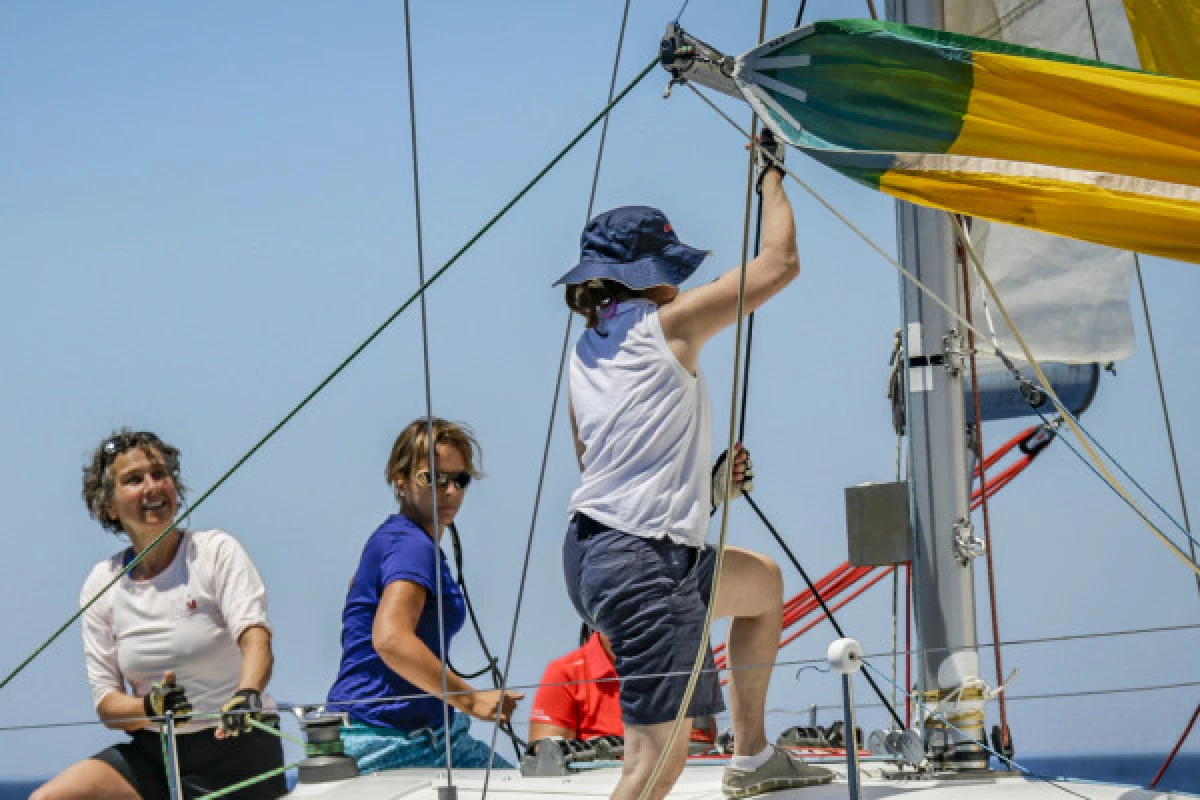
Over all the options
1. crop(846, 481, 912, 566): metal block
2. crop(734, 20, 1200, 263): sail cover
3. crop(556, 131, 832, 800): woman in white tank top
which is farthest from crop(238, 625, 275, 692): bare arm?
crop(734, 20, 1200, 263): sail cover

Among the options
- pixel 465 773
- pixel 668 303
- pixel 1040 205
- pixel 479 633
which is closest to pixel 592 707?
pixel 479 633

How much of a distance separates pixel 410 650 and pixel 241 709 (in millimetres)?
607

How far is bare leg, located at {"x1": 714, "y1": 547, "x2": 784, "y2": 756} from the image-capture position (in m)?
3.30

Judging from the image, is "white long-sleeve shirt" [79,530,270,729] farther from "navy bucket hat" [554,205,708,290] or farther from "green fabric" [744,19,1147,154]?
"green fabric" [744,19,1147,154]

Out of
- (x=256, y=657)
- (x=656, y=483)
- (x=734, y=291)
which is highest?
(x=734, y=291)

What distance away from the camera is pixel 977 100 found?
3084 mm

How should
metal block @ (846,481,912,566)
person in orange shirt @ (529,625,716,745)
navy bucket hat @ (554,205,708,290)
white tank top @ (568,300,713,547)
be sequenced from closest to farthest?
white tank top @ (568,300,713,547)
navy bucket hat @ (554,205,708,290)
metal block @ (846,481,912,566)
person in orange shirt @ (529,625,716,745)

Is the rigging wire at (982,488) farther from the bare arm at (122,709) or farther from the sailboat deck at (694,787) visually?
the bare arm at (122,709)

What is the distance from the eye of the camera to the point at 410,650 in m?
4.00

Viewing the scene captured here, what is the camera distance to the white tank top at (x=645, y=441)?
317cm

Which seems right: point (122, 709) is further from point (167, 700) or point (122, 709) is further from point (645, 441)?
point (645, 441)

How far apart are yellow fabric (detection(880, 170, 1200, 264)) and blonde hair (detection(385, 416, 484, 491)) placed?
1.52 metres

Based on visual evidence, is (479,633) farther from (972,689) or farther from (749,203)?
(749,203)

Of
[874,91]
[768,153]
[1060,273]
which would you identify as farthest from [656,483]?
[1060,273]
